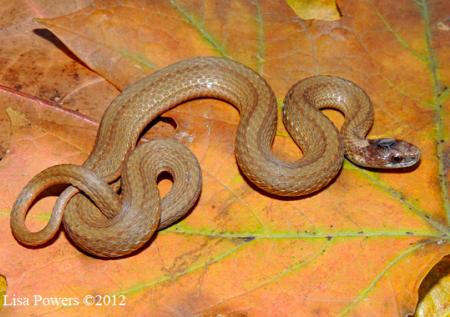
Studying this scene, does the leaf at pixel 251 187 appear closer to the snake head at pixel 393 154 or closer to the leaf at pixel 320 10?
the snake head at pixel 393 154

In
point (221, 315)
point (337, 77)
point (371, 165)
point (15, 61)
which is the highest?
point (15, 61)

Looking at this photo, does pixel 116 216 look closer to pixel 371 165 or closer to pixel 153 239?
pixel 153 239

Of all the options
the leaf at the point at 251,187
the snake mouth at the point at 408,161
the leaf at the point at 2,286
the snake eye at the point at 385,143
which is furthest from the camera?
the snake eye at the point at 385,143

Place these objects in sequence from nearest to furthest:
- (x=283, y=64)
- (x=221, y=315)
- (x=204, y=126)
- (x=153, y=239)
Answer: (x=221, y=315)
(x=153, y=239)
(x=204, y=126)
(x=283, y=64)

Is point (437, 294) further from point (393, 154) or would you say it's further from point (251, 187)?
point (251, 187)

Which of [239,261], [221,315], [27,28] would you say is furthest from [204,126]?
[27,28]

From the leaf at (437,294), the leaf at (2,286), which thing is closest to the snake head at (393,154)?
the leaf at (437,294)
